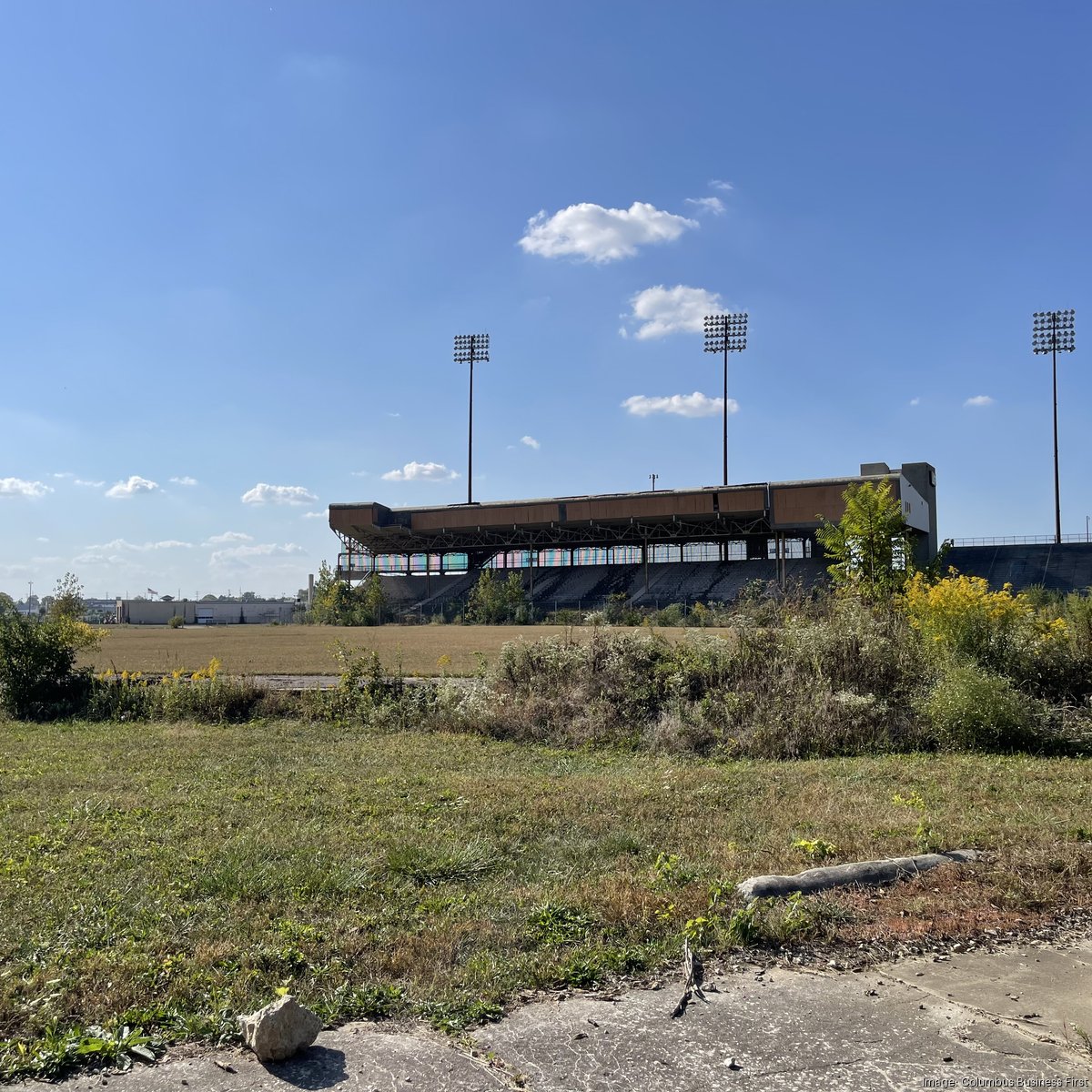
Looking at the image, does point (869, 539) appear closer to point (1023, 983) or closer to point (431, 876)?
point (431, 876)

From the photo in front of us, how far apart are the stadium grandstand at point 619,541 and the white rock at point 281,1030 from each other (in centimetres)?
5947

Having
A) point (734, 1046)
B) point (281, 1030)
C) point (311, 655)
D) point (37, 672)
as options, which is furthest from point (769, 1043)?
point (311, 655)

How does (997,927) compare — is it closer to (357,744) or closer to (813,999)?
(813,999)

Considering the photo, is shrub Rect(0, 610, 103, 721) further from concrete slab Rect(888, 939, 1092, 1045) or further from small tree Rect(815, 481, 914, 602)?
small tree Rect(815, 481, 914, 602)

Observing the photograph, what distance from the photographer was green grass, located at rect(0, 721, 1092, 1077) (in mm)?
4355

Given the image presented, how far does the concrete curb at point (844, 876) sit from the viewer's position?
558 centimetres

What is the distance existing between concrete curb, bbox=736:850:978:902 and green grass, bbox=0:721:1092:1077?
17 cm

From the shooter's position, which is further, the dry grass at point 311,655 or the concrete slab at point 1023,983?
the dry grass at point 311,655

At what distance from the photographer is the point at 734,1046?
12.4ft

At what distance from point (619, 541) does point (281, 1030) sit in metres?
74.9

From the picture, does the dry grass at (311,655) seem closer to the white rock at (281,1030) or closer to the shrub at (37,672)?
the shrub at (37,672)

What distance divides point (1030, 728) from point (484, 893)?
9.39 m

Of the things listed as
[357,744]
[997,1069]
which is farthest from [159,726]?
[997,1069]

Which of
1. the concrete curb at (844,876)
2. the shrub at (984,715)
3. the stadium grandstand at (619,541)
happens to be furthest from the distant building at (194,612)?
the concrete curb at (844,876)
